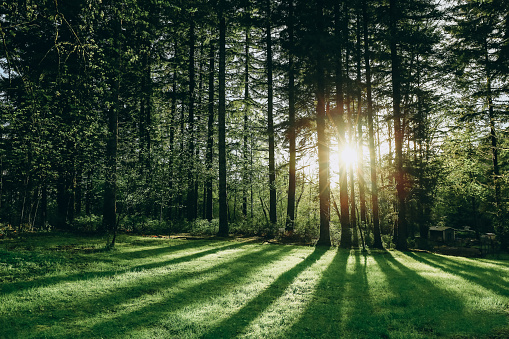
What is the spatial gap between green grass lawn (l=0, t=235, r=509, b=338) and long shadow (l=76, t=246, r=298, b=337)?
0.07 ft

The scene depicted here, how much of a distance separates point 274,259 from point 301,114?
1039cm

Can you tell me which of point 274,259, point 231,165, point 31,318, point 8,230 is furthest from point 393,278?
point 231,165

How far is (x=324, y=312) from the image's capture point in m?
4.98

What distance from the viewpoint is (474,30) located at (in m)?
9.93

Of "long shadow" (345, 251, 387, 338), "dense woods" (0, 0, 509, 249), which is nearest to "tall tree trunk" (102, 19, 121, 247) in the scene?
"dense woods" (0, 0, 509, 249)

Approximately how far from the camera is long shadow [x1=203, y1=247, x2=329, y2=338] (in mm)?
4059

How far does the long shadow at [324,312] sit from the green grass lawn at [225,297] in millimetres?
20

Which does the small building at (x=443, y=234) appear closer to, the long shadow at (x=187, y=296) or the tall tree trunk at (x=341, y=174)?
the tall tree trunk at (x=341, y=174)

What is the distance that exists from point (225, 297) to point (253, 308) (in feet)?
2.38

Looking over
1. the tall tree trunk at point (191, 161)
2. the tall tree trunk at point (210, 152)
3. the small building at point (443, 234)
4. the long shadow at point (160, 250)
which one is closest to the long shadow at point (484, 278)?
the long shadow at point (160, 250)

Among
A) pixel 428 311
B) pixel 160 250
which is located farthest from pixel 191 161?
pixel 428 311

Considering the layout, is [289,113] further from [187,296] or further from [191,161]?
[187,296]

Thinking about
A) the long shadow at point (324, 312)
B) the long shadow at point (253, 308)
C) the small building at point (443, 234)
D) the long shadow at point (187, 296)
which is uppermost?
the long shadow at point (187, 296)

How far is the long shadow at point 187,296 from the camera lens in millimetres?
3991
